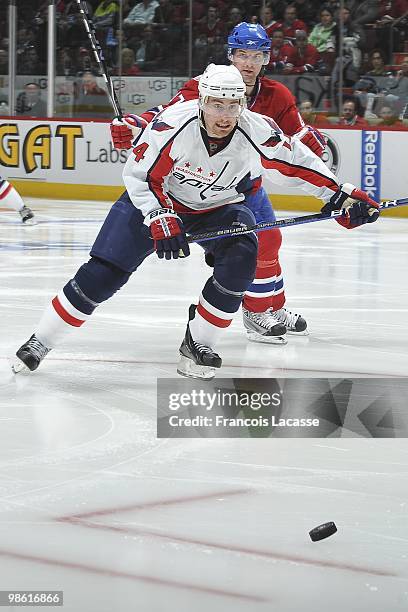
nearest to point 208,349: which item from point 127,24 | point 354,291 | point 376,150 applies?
point 354,291

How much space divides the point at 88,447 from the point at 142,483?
36 centimetres

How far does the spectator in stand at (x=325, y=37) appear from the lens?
10.8 m

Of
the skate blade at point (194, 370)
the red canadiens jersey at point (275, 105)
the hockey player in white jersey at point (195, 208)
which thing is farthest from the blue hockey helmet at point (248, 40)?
the skate blade at point (194, 370)

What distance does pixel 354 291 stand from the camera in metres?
5.84

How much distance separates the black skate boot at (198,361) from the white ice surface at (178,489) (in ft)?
0.32

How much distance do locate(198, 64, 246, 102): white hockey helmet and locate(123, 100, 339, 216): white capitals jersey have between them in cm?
14

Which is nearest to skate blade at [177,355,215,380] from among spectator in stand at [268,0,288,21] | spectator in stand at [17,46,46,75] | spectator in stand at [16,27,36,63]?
spectator in stand at [268,0,288,21]

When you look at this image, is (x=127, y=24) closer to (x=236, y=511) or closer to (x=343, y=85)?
(x=343, y=85)

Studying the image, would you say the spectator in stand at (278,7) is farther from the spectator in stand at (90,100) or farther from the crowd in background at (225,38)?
the spectator in stand at (90,100)

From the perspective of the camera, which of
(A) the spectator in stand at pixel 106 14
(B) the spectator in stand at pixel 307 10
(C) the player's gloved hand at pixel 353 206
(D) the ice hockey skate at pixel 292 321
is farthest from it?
(A) the spectator in stand at pixel 106 14

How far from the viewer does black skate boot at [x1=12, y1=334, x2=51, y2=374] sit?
387cm

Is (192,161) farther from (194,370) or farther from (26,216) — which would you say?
(26,216)

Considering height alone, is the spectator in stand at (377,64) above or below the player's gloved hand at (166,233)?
below

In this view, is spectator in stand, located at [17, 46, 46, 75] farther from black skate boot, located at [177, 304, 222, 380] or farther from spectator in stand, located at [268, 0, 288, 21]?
black skate boot, located at [177, 304, 222, 380]
